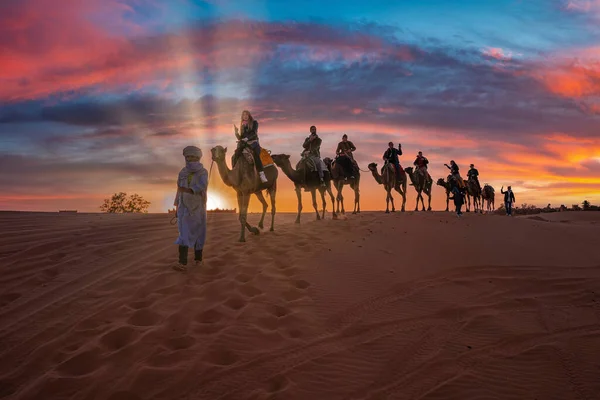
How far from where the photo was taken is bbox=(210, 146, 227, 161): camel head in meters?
12.9

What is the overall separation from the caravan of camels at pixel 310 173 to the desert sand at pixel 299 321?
1.75m

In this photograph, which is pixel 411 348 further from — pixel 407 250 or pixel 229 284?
pixel 407 250

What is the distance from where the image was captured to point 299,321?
805 cm

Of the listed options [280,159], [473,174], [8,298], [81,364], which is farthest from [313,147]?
[473,174]

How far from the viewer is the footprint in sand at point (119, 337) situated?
A: 291 inches

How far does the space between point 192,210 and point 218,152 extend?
2713 mm

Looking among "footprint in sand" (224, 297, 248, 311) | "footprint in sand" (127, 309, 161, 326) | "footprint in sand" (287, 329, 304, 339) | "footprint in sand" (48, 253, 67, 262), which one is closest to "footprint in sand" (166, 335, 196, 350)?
"footprint in sand" (127, 309, 161, 326)

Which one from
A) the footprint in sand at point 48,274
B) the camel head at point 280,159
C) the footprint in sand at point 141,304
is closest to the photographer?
the footprint in sand at point 141,304

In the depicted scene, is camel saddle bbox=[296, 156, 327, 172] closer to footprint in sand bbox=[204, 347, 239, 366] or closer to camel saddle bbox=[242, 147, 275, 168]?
camel saddle bbox=[242, 147, 275, 168]

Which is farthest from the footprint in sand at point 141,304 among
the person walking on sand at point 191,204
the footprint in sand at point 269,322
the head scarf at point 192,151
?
the head scarf at point 192,151

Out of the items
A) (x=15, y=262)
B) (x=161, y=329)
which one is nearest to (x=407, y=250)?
(x=161, y=329)

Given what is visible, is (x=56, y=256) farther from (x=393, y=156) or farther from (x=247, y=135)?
(x=393, y=156)

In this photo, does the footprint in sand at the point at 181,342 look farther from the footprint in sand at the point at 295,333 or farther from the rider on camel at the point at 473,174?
the rider on camel at the point at 473,174

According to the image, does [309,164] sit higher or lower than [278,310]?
higher
